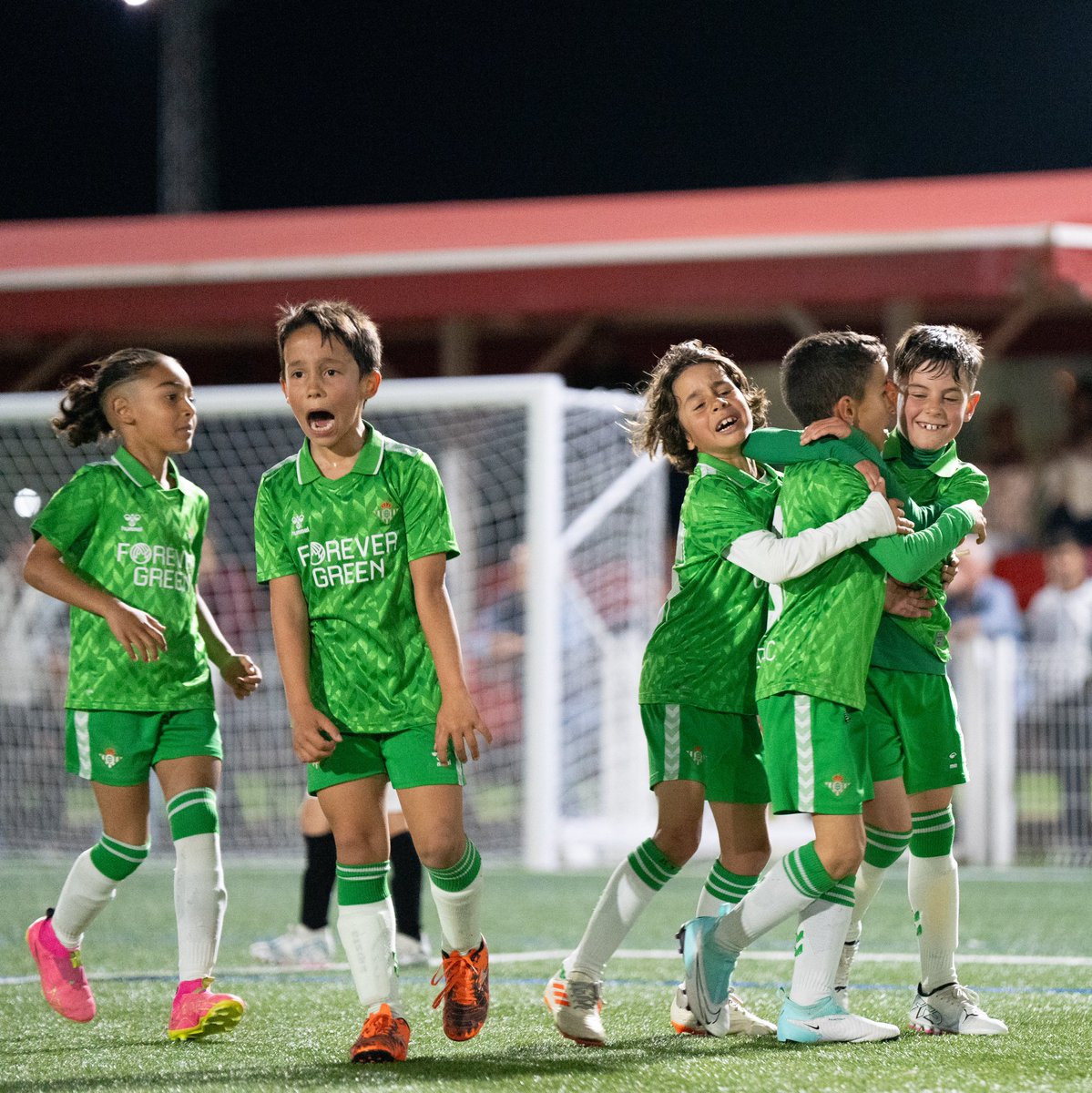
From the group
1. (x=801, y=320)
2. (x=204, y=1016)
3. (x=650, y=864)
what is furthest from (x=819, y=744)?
(x=801, y=320)

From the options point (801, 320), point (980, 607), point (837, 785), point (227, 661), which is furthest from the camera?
point (801, 320)

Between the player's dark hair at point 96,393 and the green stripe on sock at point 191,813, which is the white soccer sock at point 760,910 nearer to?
the green stripe on sock at point 191,813

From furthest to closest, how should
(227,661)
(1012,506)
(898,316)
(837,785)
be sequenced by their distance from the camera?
1. (898,316)
2. (1012,506)
3. (227,661)
4. (837,785)

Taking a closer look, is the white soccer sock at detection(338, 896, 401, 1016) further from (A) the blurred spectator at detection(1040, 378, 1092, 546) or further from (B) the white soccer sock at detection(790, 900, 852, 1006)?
(A) the blurred spectator at detection(1040, 378, 1092, 546)

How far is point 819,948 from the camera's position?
11.5ft

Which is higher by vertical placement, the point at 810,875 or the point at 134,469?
the point at 134,469

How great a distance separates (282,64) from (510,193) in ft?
14.6

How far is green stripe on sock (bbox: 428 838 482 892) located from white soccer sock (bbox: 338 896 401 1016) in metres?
0.12

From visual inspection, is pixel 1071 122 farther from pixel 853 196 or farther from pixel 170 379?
pixel 170 379

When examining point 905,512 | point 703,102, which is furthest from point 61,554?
point 703,102

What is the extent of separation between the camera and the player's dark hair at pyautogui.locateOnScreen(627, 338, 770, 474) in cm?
381

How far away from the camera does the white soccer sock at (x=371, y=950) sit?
3426mm

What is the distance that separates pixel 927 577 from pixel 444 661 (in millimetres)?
1048

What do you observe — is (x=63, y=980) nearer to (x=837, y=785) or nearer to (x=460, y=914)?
(x=460, y=914)
